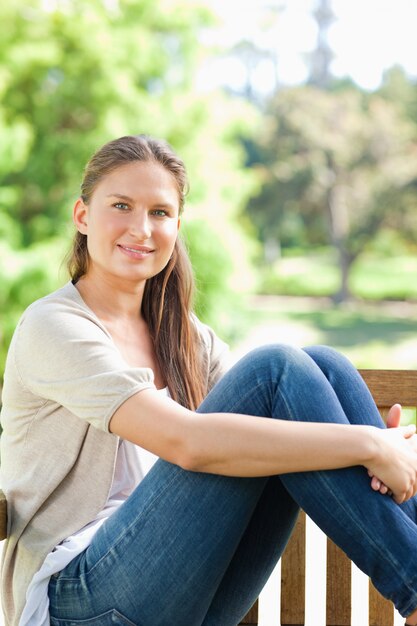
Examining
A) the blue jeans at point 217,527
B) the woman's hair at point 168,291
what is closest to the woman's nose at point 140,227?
the woman's hair at point 168,291

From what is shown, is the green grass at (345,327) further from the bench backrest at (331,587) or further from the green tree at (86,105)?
the bench backrest at (331,587)

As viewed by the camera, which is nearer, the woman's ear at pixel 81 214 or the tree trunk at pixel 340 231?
the woman's ear at pixel 81 214

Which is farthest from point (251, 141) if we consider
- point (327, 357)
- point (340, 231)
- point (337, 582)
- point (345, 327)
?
point (327, 357)

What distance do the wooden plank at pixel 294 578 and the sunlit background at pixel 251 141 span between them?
7617 millimetres

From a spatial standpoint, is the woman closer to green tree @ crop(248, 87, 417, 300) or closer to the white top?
the white top

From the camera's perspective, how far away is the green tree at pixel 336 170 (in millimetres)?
20453

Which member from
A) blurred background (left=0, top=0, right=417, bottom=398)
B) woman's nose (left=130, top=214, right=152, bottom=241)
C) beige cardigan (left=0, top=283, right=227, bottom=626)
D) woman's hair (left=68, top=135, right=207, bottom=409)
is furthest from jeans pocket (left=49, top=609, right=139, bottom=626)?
blurred background (left=0, top=0, right=417, bottom=398)

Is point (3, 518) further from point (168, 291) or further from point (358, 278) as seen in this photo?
point (358, 278)

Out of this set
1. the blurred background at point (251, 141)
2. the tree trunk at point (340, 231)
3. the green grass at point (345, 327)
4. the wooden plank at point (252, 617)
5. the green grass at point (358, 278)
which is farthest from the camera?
the green grass at point (358, 278)

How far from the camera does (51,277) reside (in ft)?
35.5

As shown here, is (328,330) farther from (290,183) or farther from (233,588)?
(233,588)

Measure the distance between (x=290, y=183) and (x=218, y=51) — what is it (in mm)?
8089

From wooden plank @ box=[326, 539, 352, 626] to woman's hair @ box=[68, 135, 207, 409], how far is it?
0.51 metres

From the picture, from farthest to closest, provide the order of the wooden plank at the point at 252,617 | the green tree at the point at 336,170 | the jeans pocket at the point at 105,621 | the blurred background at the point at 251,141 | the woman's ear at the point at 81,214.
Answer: the green tree at the point at 336,170 < the blurred background at the point at 251,141 < the wooden plank at the point at 252,617 < the woman's ear at the point at 81,214 < the jeans pocket at the point at 105,621
